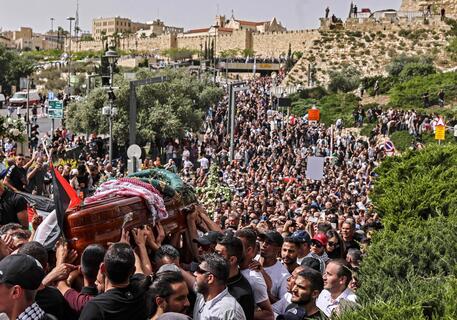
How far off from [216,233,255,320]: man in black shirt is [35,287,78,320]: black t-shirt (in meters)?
1.12

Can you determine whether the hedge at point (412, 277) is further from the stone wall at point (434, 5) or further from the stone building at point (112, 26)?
the stone building at point (112, 26)

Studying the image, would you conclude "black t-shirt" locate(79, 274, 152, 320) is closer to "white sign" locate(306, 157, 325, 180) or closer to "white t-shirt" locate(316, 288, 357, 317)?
"white t-shirt" locate(316, 288, 357, 317)

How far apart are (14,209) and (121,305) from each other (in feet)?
10.8

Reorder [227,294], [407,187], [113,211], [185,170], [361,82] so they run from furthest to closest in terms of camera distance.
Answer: [361,82] → [185,170] → [407,187] → [113,211] → [227,294]

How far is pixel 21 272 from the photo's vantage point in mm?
3604

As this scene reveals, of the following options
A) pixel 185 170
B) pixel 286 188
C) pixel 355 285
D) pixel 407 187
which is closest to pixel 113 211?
pixel 355 285

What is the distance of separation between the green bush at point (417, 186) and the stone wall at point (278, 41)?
86677mm

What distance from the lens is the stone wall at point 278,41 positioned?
10269 cm

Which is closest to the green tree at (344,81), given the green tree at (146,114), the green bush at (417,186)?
the green tree at (146,114)

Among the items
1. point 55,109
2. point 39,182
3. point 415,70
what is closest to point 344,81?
point 415,70

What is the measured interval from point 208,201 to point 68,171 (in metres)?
3.17

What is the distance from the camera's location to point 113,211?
18.5 feet

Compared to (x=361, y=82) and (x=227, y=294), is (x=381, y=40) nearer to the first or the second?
(x=361, y=82)

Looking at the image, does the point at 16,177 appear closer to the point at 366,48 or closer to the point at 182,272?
the point at 182,272
